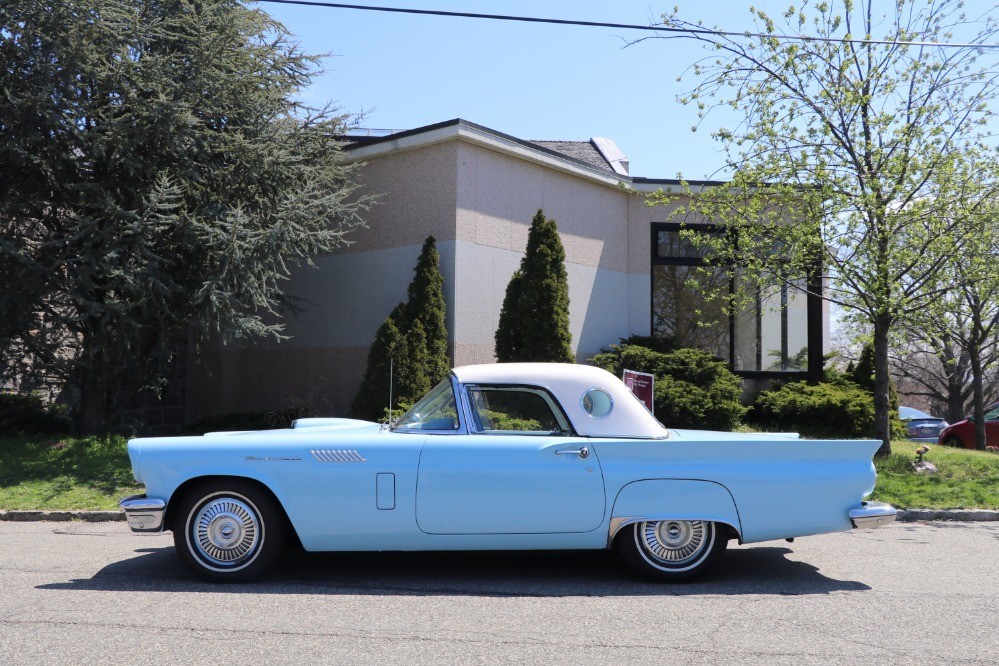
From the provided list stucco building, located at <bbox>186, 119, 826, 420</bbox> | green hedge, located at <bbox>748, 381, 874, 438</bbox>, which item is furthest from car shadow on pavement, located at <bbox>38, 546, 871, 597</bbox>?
green hedge, located at <bbox>748, 381, 874, 438</bbox>

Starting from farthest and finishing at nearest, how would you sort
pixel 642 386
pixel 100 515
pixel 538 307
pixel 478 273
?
pixel 478 273 < pixel 538 307 < pixel 642 386 < pixel 100 515

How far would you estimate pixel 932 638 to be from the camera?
4.75m

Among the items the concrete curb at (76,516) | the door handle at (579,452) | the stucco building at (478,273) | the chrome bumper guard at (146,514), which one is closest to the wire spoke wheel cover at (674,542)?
the door handle at (579,452)

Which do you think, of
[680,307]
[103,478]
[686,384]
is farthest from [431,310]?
[680,307]

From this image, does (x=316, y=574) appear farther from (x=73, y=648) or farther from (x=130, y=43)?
(x=130, y=43)

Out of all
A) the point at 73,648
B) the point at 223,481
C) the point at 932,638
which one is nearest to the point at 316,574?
the point at 223,481

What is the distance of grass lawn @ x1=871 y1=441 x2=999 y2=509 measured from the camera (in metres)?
9.69

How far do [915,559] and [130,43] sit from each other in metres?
11.3

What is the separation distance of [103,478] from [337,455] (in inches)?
237

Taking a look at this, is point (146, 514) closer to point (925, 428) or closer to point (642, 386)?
point (642, 386)

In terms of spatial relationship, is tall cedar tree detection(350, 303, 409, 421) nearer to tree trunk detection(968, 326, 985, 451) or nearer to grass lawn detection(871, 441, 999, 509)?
grass lawn detection(871, 441, 999, 509)

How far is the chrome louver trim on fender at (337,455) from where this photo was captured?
5.85m

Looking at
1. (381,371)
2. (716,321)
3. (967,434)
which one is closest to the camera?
(381,371)

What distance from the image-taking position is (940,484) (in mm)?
10477
